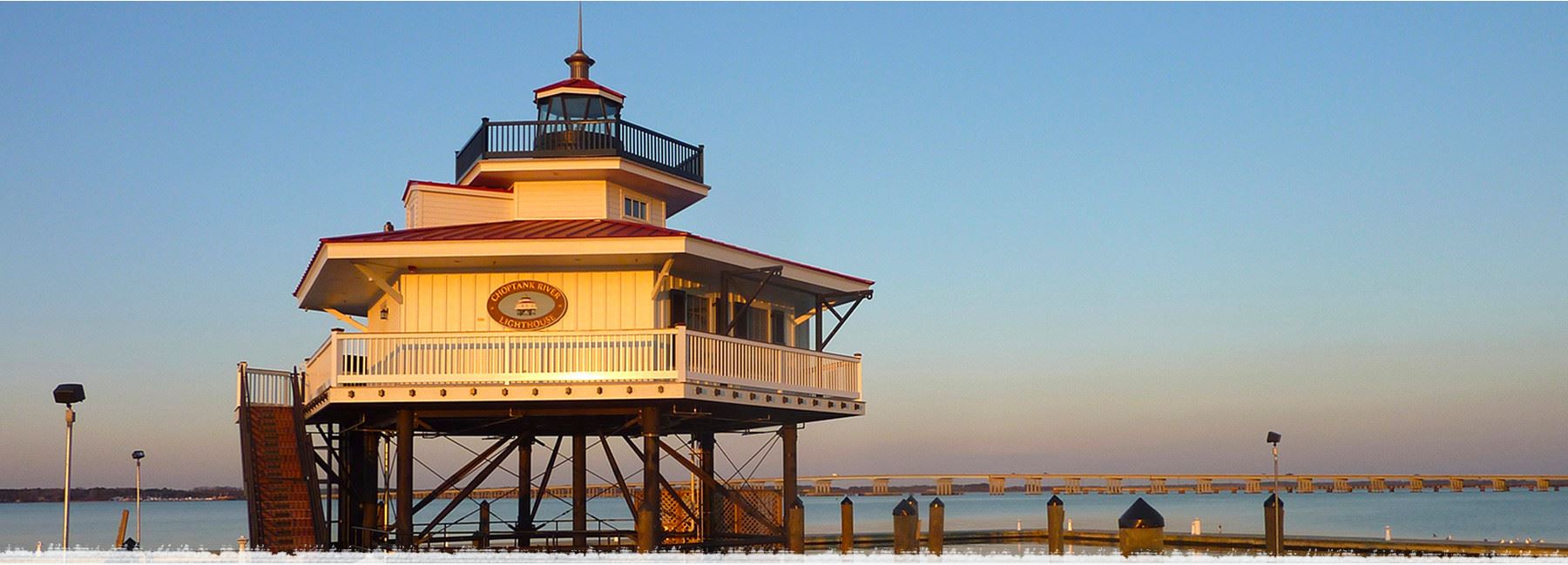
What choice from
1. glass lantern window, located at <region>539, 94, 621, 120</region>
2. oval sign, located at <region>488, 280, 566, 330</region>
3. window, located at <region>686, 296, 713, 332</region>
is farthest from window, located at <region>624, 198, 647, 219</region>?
oval sign, located at <region>488, 280, 566, 330</region>

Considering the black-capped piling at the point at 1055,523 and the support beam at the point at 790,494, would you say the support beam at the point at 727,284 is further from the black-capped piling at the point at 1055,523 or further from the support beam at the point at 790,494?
the black-capped piling at the point at 1055,523

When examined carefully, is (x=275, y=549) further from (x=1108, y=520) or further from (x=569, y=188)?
(x=1108, y=520)

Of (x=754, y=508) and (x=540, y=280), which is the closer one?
(x=540, y=280)

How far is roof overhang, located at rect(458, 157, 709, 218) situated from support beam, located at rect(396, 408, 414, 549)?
19.8 ft

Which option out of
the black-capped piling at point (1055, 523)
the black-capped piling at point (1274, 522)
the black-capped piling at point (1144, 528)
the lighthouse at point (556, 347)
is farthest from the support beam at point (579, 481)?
the black-capped piling at point (1144, 528)

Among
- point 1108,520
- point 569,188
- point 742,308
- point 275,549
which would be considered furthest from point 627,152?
point 1108,520

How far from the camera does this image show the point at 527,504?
106ft

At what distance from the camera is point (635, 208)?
32.6 metres

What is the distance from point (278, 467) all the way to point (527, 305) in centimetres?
539

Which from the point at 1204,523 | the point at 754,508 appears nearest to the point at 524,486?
the point at 754,508

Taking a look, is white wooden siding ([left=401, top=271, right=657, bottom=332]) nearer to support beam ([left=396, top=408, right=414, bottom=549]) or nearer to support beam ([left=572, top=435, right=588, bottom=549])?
support beam ([left=396, top=408, right=414, bottom=549])

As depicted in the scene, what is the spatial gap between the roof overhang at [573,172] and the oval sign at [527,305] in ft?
11.0

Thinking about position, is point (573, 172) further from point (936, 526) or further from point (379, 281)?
point (936, 526)

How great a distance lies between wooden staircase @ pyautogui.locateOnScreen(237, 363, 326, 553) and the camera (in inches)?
1087
